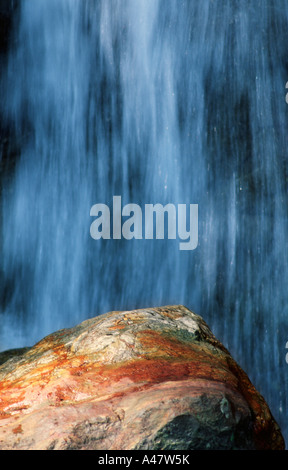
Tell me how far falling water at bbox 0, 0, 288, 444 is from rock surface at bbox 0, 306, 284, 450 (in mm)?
6235

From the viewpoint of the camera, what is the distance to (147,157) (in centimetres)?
1030

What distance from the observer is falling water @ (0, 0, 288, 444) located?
Result: 9.52 metres

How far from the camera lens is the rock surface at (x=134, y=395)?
87.6 inches

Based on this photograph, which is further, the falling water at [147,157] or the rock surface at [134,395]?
the falling water at [147,157]

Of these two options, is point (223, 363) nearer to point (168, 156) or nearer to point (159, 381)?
point (159, 381)

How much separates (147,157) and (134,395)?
27.2ft

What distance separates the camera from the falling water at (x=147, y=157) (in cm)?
952

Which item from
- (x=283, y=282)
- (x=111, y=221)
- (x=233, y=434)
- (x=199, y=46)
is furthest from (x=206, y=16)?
(x=233, y=434)

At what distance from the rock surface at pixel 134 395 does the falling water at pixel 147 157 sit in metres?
6.23

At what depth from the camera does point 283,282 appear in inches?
365

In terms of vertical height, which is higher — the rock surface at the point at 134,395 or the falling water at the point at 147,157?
the falling water at the point at 147,157
